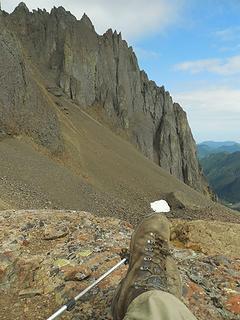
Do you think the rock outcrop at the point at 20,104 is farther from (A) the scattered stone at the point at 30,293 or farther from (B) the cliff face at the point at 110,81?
(A) the scattered stone at the point at 30,293

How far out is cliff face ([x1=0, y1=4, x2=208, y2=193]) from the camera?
66000mm

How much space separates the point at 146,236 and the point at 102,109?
6524 centimetres

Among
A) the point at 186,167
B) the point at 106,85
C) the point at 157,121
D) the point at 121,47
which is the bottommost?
the point at 186,167

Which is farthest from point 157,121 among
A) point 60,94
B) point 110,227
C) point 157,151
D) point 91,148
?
point 110,227

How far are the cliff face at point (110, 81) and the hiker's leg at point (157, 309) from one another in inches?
2429

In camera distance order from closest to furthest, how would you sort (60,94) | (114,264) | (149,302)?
(149,302) → (114,264) → (60,94)

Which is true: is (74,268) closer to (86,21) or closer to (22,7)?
(22,7)

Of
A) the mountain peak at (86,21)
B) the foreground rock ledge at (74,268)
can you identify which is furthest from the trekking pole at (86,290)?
the mountain peak at (86,21)

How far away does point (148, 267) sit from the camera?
4.95m

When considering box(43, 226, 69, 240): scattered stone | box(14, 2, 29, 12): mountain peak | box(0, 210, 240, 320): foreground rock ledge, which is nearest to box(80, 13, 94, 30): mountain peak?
box(14, 2, 29, 12): mountain peak

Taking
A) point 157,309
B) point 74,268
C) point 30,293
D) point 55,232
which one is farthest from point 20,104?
point 157,309

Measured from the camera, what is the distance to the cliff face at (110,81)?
217 ft

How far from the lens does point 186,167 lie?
85500 mm

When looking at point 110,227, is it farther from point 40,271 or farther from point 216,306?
point 216,306
